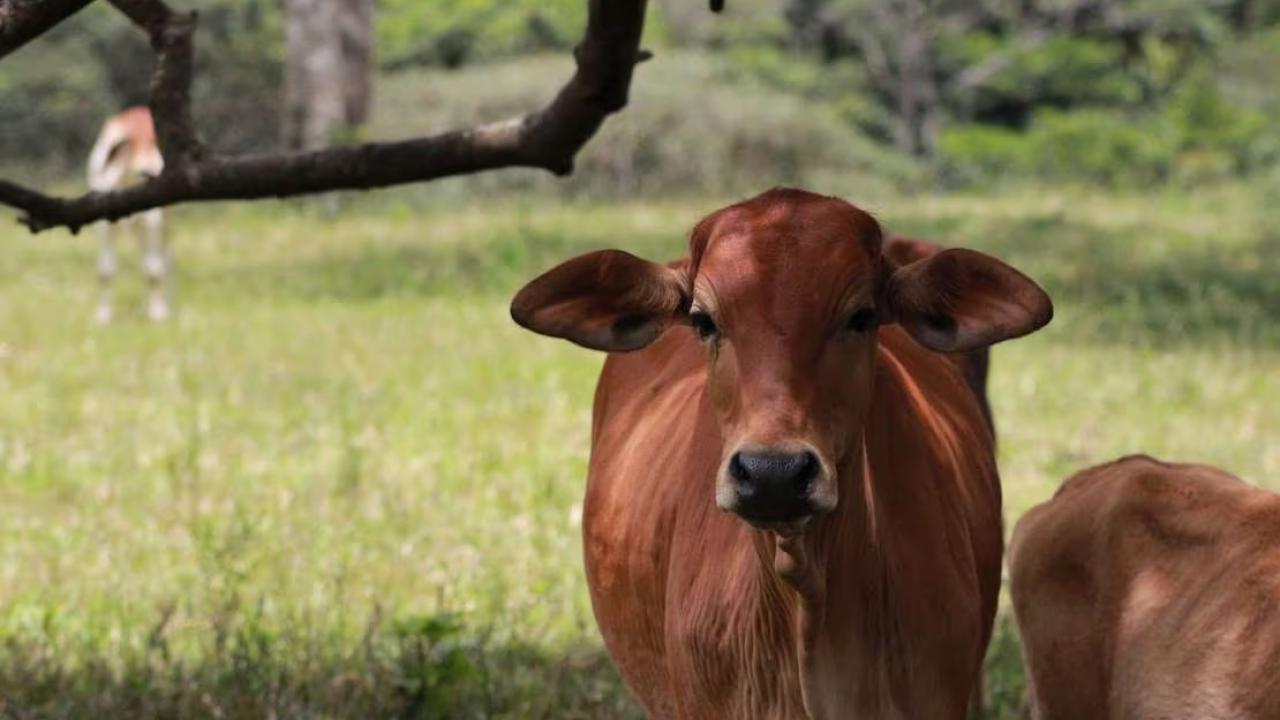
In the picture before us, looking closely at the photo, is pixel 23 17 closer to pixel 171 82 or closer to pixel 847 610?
pixel 171 82

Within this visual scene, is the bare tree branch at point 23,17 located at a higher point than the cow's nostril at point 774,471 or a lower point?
higher

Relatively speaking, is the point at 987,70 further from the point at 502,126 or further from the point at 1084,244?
the point at 502,126

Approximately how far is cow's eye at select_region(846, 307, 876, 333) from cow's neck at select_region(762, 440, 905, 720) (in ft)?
0.91

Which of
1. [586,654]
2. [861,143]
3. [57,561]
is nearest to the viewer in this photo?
[586,654]

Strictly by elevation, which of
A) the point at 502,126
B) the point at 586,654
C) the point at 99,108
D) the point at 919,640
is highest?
the point at 99,108

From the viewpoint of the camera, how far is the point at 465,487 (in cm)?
1002

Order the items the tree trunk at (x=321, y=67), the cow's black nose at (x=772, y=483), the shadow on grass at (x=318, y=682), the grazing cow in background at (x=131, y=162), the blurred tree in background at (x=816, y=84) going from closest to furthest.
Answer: the cow's black nose at (x=772, y=483), the shadow on grass at (x=318, y=682), the grazing cow in background at (x=131, y=162), the tree trunk at (x=321, y=67), the blurred tree in background at (x=816, y=84)

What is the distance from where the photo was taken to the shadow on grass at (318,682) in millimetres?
6703

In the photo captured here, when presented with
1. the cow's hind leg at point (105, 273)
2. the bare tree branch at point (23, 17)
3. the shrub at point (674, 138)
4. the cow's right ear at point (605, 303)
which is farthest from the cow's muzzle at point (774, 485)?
the shrub at point (674, 138)

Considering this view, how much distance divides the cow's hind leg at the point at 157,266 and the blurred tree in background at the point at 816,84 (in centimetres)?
738

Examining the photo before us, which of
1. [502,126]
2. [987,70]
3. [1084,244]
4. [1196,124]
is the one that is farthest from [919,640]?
[987,70]

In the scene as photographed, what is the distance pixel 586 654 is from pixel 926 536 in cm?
272

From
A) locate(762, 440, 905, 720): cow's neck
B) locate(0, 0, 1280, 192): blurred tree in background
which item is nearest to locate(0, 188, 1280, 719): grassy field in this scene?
locate(762, 440, 905, 720): cow's neck

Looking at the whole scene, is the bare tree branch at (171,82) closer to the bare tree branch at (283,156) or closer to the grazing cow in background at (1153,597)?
the bare tree branch at (283,156)
